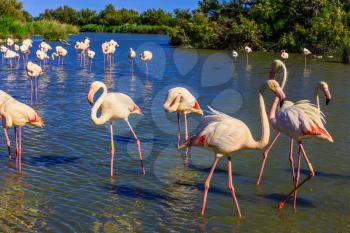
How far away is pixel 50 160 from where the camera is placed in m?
6.73

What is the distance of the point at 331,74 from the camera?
1836 cm

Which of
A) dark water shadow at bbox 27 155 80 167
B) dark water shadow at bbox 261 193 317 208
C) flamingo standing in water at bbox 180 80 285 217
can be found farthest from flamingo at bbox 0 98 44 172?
dark water shadow at bbox 261 193 317 208

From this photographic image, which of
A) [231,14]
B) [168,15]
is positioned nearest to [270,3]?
[231,14]

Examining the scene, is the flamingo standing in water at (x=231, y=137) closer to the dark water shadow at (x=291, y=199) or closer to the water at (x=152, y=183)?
the water at (x=152, y=183)

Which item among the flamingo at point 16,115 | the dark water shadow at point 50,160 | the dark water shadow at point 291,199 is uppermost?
the flamingo at point 16,115

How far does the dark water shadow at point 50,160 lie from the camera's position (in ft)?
21.6

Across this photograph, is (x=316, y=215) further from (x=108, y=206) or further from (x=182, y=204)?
(x=108, y=206)

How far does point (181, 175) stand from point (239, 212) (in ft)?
4.79

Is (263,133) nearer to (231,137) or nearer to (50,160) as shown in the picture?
(231,137)

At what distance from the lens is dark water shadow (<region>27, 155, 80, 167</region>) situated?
6.60 metres

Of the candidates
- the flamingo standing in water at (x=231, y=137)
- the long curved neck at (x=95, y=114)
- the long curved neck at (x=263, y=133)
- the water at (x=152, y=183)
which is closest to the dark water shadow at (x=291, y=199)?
the water at (x=152, y=183)

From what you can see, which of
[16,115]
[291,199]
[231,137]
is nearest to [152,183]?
[231,137]

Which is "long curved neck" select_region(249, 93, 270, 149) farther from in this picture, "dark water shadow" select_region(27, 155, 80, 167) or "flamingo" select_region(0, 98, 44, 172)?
"flamingo" select_region(0, 98, 44, 172)

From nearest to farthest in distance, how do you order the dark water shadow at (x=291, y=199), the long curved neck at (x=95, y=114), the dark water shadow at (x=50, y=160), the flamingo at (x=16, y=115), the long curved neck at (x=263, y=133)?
the long curved neck at (x=263, y=133)
the dark water shadow at (x=291, y=199)
the long curved neck at (x=95, y=114)
the flamingo at (x=16, y=115)
the dark water shadow at (x=50, y=160)
